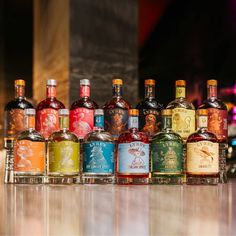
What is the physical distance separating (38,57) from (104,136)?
287cm

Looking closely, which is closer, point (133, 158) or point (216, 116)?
point (133, 158)

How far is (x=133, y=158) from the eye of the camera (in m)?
1.81

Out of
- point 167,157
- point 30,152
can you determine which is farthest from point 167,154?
point 30,152

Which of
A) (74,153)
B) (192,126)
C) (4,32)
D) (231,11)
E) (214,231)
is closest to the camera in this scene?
(214,231)

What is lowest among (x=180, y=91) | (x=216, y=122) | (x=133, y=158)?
(x=133, y=158)

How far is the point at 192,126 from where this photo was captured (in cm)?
193

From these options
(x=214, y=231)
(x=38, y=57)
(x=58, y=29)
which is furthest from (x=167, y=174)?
(x=38, y=57)

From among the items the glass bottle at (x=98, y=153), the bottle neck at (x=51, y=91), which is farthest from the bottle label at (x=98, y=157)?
the bottle neck at (x=51, y=91)

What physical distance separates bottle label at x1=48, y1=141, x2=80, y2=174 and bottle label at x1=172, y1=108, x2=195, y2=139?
35 cm

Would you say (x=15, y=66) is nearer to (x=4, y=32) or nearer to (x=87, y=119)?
(x=4, y=32)

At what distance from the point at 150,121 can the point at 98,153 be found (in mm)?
227

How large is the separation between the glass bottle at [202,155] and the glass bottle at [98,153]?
26 cm

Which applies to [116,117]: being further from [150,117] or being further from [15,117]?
[15,117]

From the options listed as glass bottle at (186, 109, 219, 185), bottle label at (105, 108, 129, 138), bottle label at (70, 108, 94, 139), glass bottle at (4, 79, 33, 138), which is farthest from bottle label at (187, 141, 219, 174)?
glass bottle at (4, 79, 33, 138)
